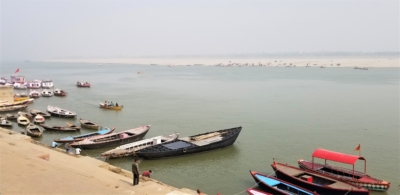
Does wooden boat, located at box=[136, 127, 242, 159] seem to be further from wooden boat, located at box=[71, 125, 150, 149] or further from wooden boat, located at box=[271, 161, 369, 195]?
wooden boat, located at box=[271, 161, 369, 195]

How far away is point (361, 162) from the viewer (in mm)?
19328

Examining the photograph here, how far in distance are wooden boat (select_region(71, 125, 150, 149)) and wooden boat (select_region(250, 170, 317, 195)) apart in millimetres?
9833

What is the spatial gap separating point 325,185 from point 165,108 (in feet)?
77.5

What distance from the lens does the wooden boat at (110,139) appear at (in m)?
21.1

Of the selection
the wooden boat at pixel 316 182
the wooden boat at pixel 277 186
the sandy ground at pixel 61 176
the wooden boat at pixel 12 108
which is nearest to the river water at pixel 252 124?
the wooden boat at pixel 277 186

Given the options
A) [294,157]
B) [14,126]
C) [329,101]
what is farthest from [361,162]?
[14,126]

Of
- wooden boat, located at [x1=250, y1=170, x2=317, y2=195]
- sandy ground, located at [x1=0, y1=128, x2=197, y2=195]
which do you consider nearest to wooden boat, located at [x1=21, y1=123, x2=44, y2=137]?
sandy ground, located at [x1=0, y1=128, x2=197, y2=195]

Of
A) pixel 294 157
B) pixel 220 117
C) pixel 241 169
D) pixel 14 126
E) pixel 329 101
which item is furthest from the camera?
pixel 329 101

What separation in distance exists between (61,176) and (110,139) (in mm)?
8788

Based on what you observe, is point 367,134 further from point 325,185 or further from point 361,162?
point 325,185

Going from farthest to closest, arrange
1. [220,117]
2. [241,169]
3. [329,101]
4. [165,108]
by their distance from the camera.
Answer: [329,101] → [165,108] → [220,117] → [241,169]

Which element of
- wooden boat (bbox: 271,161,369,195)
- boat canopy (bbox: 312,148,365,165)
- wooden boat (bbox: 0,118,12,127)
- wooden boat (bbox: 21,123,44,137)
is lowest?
wooden boat (bbox: 0,118,12,127)

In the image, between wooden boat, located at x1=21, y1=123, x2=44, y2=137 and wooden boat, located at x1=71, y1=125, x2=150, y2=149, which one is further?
wooden boat, located at x1=21, y1=123, x2=44, y2=137

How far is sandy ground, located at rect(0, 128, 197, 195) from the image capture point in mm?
12242
